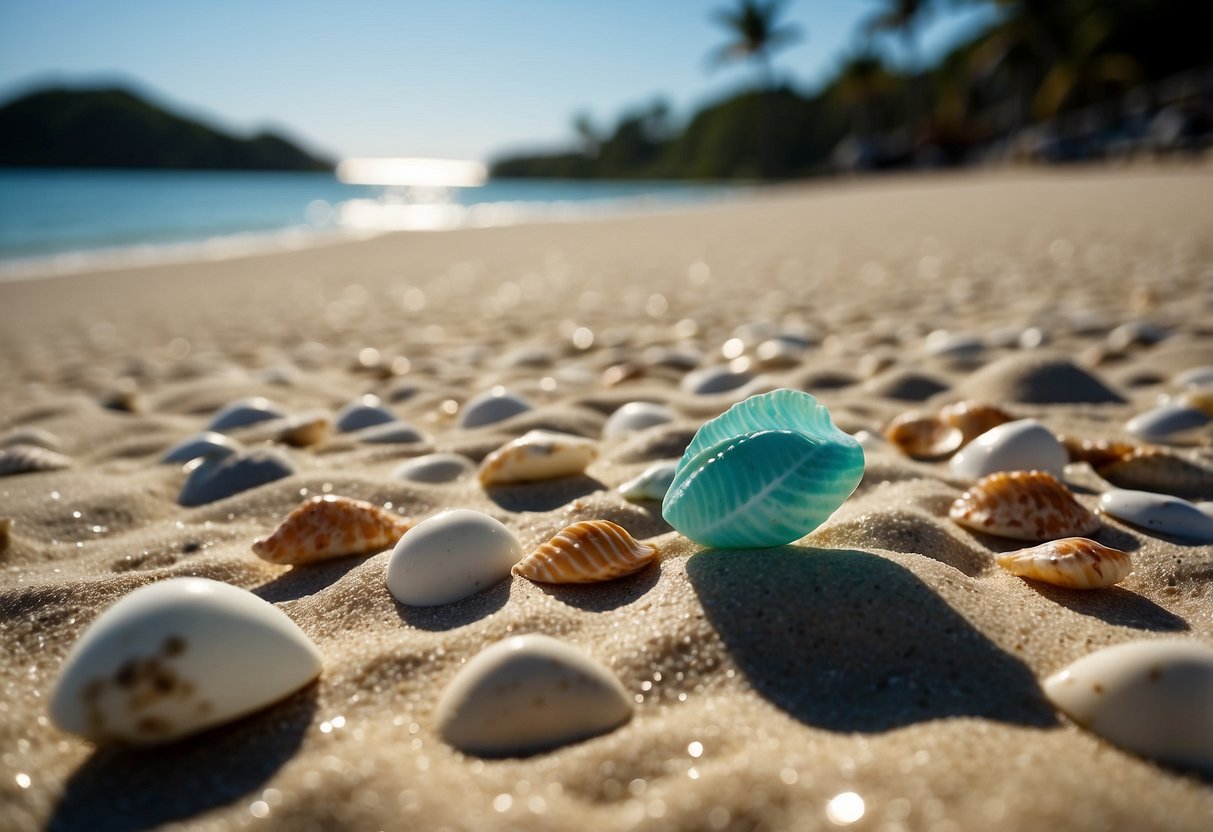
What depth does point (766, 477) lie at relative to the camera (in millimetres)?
1167

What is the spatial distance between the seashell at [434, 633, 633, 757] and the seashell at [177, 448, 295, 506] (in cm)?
115

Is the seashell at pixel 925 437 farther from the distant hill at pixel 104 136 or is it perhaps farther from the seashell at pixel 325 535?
the distant hill at pixel 104 136

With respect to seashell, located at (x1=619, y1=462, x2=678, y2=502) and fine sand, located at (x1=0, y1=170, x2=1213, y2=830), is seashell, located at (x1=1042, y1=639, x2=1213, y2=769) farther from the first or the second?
seashell, located at (x1=619, y1=462, x2=678, y2=502)

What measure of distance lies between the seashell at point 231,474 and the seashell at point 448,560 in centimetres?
75

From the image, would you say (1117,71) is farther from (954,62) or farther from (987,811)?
(987,811)

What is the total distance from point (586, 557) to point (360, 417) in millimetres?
1339

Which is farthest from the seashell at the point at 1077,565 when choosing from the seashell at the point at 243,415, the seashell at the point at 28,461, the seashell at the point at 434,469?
the seashell at the point at 28,461

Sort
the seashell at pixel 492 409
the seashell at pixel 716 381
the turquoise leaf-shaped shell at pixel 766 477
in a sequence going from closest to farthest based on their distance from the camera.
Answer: the turquoise leaf-shaped shell at pixel 766 477, the seashell at pixel 492 409, the seashell at pixel 716 381

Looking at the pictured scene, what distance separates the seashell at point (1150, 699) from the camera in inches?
33.0

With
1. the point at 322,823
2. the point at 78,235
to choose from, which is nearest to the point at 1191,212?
the point at 322,823

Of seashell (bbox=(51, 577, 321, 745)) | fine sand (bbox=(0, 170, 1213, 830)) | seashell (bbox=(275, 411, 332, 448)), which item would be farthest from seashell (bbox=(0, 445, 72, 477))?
seashell (bbox=(51, 577, 321, 745))

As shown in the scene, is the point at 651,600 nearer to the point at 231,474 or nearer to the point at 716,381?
the point at 231,474

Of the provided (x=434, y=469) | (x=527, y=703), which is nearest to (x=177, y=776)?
(x=527, y=703)

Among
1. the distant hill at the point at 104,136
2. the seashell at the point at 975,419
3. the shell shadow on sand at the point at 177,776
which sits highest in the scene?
the distant hill at the point at 104,136
